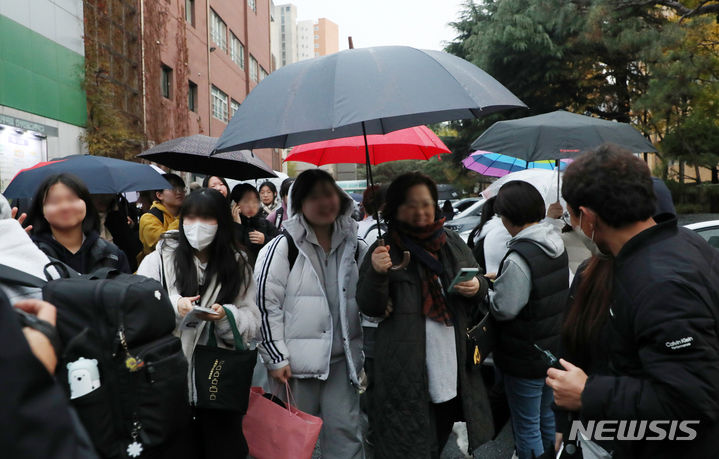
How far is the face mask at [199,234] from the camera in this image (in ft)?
10.0

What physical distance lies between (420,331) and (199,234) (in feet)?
4.46

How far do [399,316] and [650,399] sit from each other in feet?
4.79

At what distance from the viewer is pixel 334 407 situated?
315cm

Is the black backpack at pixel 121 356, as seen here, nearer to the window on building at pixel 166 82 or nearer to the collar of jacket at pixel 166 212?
the collar of jacket at pixel 166 212

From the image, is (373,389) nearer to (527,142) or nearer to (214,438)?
(214,438)

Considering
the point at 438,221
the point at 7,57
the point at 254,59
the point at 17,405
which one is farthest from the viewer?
the point at 254,59

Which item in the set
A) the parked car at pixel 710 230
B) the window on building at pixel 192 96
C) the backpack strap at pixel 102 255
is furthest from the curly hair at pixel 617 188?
the window on building at pixel 192 96

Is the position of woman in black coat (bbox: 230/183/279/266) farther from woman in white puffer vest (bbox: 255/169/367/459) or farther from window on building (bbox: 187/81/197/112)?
window on building (bbox: 187/81/197/112)

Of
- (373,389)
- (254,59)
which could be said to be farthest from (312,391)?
(254,59)

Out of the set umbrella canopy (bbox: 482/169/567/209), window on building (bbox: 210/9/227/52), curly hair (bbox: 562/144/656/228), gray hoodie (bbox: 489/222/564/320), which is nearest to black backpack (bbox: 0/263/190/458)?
curly hair (bbox: 562/144/656/228)

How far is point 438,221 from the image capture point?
9.94 ft

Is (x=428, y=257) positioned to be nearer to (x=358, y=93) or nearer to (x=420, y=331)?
(x=420, y=331)

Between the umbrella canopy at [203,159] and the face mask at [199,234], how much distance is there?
213cm

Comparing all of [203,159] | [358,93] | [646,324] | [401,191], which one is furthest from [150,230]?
[646,324]
